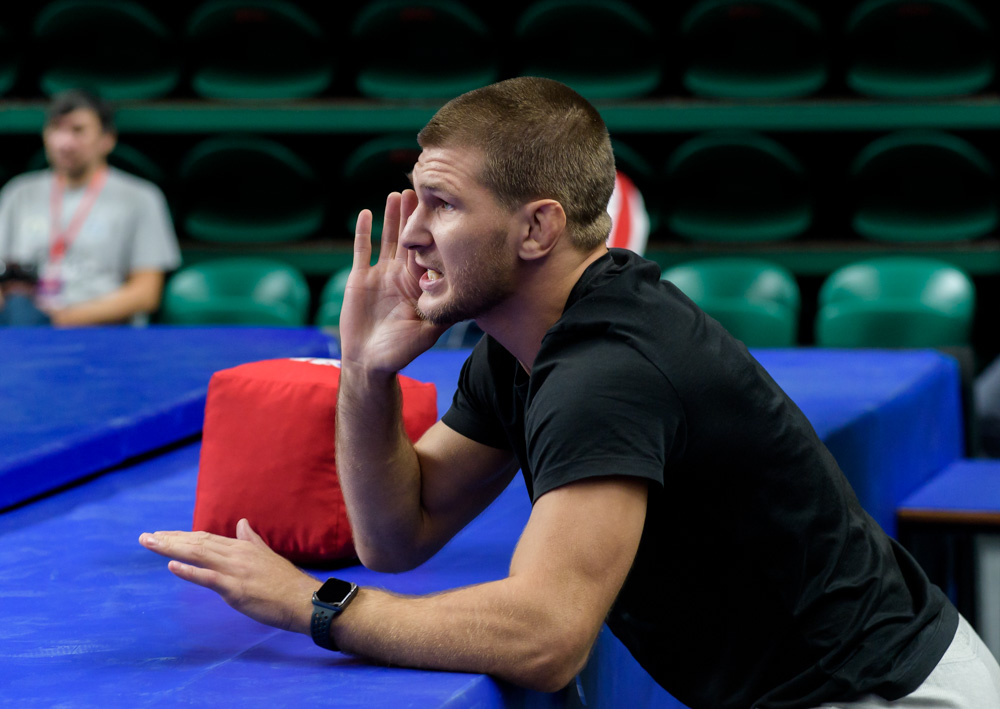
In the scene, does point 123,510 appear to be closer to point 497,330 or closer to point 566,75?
point 497,330

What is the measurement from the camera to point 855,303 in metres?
4.19

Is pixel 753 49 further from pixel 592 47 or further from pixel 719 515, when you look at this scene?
pixel 719 515

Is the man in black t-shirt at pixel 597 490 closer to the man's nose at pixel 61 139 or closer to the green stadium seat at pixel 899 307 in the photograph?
the green stadium seat at pixel 899 307

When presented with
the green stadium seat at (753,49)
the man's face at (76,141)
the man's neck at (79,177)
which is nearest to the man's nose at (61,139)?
the man's face at (76,141)

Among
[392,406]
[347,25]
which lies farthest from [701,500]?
[347,25]

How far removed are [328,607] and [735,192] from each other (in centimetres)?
420

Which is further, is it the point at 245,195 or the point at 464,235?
the point at 245,195

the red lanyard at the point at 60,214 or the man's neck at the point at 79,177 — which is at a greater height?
the man's neck at the point at 79,177

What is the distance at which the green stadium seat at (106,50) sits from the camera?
5.39 meters

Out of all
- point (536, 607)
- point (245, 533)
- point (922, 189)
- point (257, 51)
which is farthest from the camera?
point (257, 51)

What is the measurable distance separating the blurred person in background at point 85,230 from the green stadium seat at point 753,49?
2401 mm

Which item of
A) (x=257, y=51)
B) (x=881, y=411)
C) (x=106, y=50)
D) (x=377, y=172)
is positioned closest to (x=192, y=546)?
(x=881, y=411)

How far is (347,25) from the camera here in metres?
5.73

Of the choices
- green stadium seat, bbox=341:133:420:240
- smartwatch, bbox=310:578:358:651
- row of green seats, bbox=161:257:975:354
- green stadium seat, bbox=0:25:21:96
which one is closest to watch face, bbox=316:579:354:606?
smartwatch, bbox=310:578:358:651
